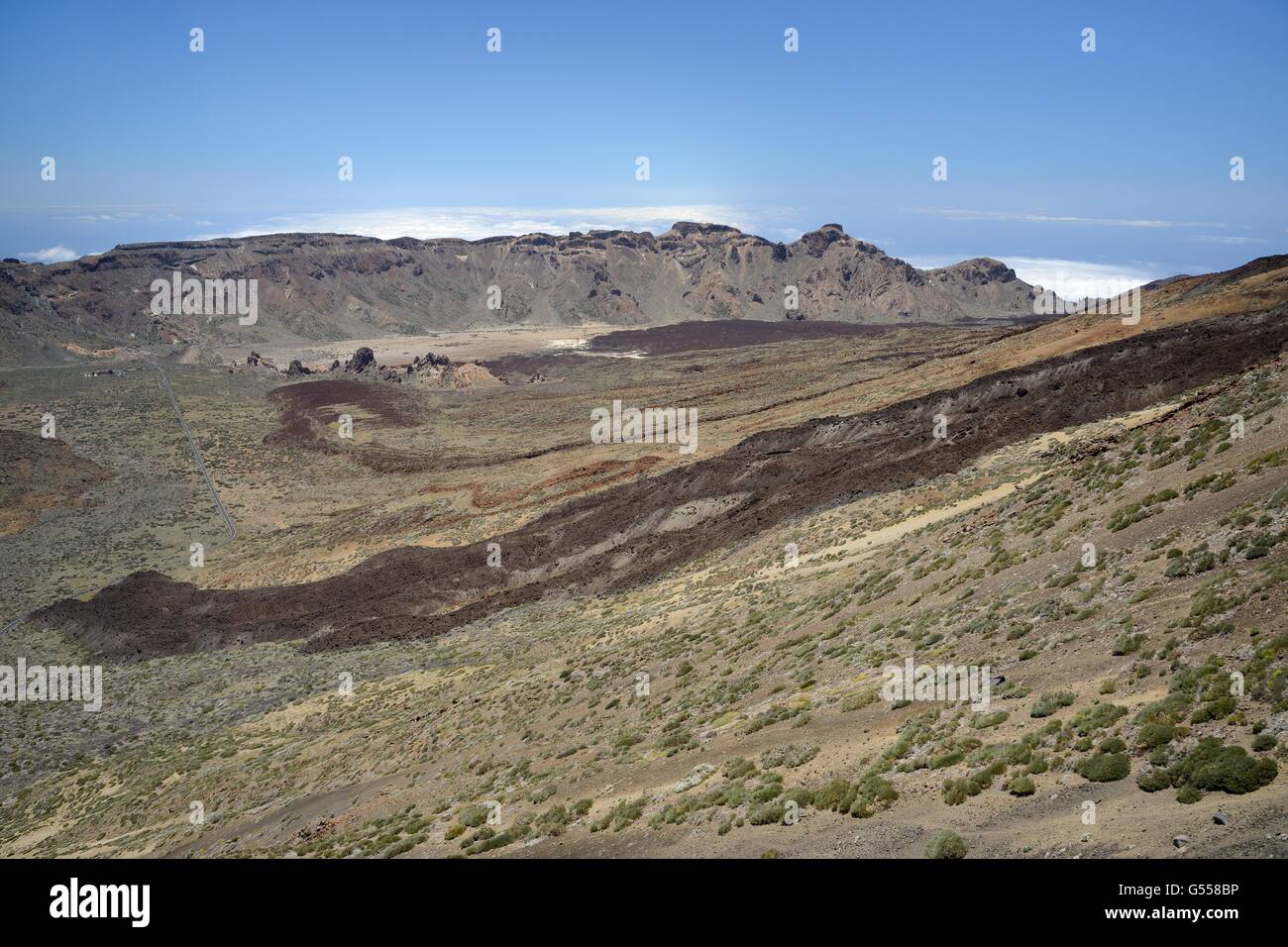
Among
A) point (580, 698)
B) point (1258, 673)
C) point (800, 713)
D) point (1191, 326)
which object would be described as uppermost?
point (1191, 326)

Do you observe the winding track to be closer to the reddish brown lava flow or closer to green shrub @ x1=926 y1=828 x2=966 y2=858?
the reddish brown lava flow

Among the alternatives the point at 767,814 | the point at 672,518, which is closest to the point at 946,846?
the point at 767,814

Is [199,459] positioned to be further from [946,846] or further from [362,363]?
[946,846]

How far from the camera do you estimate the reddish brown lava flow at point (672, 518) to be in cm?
3195

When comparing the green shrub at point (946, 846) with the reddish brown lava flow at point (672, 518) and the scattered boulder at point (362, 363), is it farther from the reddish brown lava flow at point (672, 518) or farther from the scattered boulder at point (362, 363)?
the scattered boulder at point (362, 363)

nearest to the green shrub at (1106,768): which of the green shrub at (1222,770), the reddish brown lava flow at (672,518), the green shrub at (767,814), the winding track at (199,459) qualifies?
the green shrub at (1222,770)

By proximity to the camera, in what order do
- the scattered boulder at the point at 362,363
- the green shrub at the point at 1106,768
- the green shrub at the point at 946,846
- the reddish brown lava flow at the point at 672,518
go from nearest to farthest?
the green shrub at the point at 946,846, the green shrub at the point at 1106,768, the reddish brown lava flow at the point at 672,518, the scattered boulder at the point at 362,363

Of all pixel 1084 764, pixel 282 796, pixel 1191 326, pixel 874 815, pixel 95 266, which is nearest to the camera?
pixel 1084 764

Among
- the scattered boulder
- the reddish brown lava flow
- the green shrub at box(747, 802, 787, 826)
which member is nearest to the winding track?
the reddish brown lava flow

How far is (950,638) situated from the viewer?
15.2 meters

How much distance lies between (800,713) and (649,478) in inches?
1264

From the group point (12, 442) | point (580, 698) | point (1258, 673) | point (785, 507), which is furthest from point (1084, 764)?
point (12, 442)

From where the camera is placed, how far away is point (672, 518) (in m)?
37.4
